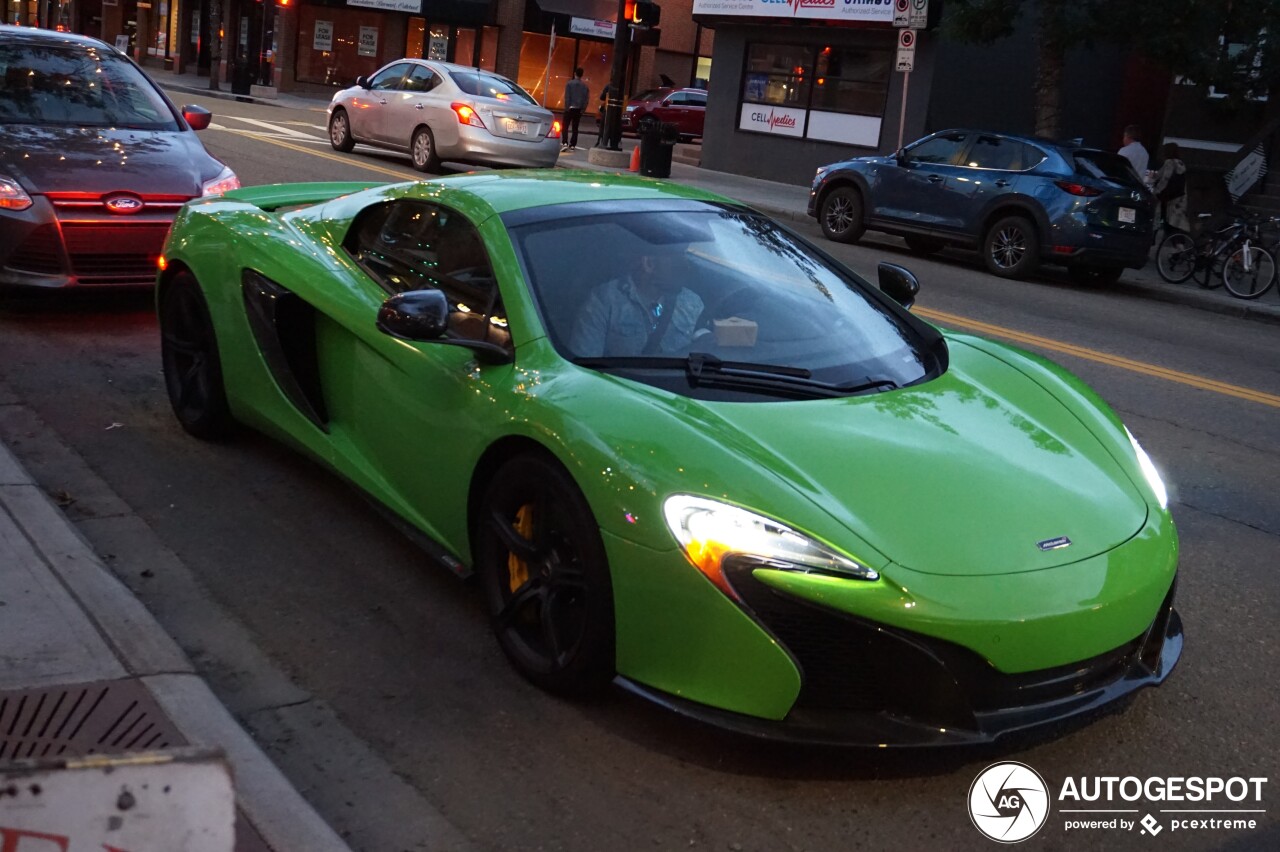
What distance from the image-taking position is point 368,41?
148 ft

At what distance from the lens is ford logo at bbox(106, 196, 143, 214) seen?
26.3ft

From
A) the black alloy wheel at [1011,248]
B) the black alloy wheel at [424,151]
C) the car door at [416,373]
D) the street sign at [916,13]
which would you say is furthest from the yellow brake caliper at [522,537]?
the black alloy wheel at [424,151]

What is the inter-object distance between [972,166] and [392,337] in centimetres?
1333

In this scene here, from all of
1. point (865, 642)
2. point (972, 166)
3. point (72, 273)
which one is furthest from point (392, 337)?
point (972, 166)

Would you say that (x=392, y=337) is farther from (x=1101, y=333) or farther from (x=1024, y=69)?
(x=1024, y=69)

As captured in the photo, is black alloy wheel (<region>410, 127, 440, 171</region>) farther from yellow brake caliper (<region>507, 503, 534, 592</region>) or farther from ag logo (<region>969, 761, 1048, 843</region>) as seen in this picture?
ag logo (<region>969, 761, 1048, 843</region>)

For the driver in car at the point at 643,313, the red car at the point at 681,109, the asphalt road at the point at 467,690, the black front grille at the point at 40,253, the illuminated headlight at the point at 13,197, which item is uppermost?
the red car at the point at 681,109

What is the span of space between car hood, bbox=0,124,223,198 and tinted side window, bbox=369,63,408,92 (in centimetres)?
1317

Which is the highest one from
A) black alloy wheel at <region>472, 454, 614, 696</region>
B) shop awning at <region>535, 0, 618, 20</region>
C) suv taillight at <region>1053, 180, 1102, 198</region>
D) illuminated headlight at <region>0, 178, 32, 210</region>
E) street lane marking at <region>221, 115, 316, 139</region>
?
shop awning at <region>535, 0, 618, 20</region>

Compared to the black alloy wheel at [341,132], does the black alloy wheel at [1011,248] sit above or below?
below

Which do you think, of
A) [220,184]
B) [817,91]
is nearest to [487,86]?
[817,91]

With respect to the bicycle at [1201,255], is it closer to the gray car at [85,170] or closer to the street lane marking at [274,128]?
the gray car at [85,170]

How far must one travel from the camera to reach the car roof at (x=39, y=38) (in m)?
9.66

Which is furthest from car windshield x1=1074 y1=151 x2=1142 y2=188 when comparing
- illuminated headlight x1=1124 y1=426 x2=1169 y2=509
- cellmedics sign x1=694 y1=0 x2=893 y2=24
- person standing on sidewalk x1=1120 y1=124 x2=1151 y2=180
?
illuminated headlight x1=1124 y1=426 x2=1169 y2=509
